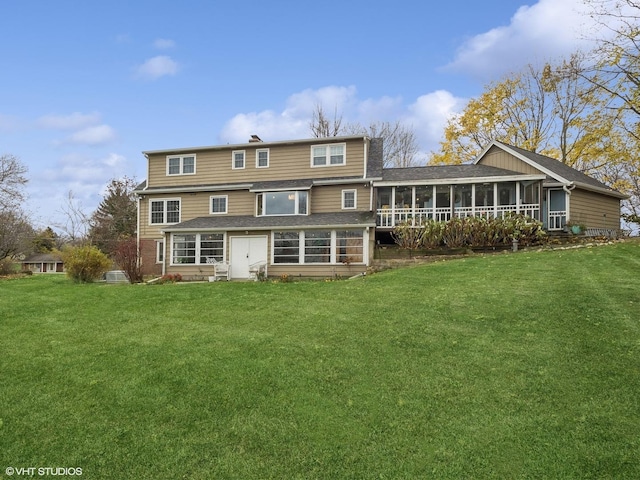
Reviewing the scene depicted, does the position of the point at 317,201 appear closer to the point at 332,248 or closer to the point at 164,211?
the point at 332,248

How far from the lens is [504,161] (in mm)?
21859

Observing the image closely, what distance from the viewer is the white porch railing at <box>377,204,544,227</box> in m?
19.5

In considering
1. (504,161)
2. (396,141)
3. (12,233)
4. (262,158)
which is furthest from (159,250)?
(396,141)

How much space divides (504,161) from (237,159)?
14.1 meters

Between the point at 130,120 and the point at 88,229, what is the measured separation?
12.1 metres

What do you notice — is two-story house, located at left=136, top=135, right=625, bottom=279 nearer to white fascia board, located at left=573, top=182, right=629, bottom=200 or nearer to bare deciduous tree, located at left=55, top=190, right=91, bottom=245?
white fascia board, located at left=573, top=182, right=629, bottom=200

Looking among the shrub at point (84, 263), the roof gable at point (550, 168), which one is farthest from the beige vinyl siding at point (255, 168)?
the shrub at point (84, 263)

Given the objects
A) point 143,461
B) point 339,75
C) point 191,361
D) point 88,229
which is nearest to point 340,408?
point 143,461

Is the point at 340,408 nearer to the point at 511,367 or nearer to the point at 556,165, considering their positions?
the point at 511,367

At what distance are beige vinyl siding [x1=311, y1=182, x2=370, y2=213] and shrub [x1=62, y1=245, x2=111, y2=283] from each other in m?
9.91

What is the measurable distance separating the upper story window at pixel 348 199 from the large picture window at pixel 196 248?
6.24 metres

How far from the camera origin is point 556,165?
22688 mm

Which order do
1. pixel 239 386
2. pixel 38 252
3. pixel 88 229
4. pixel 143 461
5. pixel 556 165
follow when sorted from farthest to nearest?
pixel 38 252 → pixel 88 229 → pixel 556 165 → pixel 239 386 → pixel 143 461

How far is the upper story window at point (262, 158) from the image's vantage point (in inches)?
901
